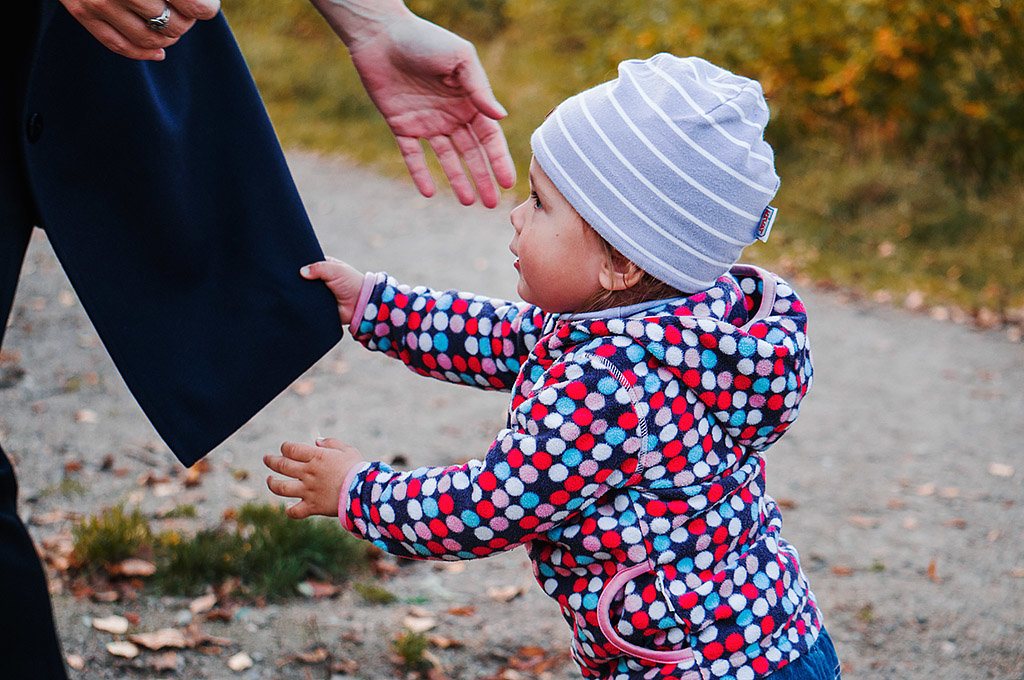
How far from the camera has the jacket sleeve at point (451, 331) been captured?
6.02ft

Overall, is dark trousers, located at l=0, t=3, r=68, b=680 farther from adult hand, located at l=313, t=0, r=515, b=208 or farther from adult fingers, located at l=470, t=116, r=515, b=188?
adult fingers, located at l=470, t=116, r=515, b=188

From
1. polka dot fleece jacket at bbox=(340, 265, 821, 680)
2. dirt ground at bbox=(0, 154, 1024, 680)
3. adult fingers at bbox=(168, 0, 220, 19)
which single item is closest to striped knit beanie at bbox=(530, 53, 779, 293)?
polka dot fleece jacket at bbox=(340, 265, 821, 680)

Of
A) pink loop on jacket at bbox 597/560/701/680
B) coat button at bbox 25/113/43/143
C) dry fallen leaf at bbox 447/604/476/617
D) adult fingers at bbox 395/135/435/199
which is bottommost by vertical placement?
dry fallen leaf at bbox 447/604/476/617

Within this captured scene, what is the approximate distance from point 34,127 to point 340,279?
574 mm

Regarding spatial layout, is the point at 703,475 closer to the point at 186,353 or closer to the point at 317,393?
the point at 186,353

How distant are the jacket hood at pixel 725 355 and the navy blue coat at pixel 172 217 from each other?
587 millimetres

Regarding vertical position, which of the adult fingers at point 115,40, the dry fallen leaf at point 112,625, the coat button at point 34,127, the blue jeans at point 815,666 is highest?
the adult fingers at point 115,40

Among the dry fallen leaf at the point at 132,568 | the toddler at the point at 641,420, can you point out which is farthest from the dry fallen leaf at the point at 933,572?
the dry fallen leaf at the point at 132,568

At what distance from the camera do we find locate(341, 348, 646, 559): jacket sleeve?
146cm

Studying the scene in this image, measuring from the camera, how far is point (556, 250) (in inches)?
62.2

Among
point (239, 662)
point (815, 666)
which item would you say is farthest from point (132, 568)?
point (815, 666)

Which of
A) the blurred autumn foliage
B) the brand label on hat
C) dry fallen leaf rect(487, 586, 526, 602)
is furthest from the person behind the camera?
the blurred autumn foliage

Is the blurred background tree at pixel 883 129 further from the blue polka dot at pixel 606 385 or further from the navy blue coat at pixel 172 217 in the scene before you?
the navy blue coat at pixel 172 217

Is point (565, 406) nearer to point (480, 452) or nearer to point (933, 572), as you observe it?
point (933, 572)
